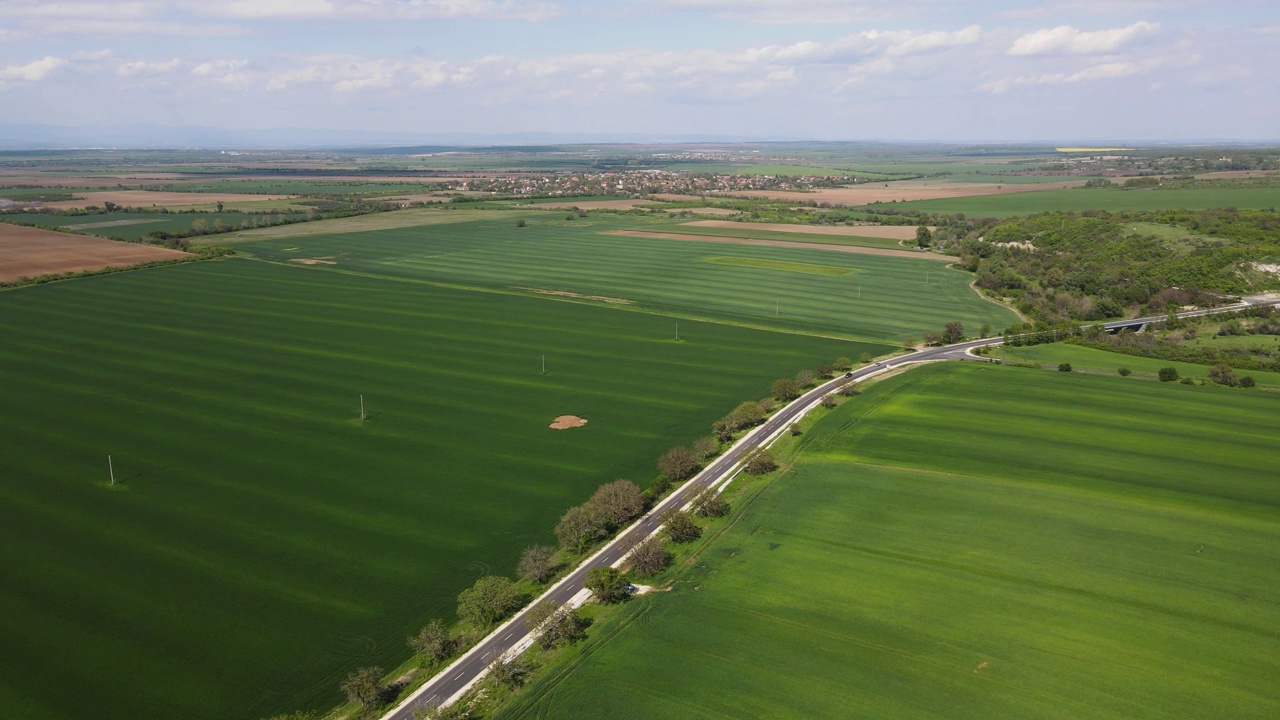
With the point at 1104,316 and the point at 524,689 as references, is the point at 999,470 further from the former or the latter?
the point at 1104,316

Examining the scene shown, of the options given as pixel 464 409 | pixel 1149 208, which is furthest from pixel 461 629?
pixel 1149 208

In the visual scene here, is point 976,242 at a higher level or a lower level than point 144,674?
higher

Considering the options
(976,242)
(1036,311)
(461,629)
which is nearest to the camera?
(461,629)

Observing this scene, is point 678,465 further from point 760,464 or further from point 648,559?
point 648,559

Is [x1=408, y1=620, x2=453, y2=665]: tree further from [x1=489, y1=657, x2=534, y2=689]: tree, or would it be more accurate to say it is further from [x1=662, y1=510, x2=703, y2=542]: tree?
[x1=662, y1=510, x2=703, y2=542]: tree

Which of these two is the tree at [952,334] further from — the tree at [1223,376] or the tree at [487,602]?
the tree at [487,602]

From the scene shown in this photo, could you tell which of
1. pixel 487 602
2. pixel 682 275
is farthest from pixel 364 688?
pixel 682 275

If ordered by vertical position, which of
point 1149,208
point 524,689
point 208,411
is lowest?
point 524,689
